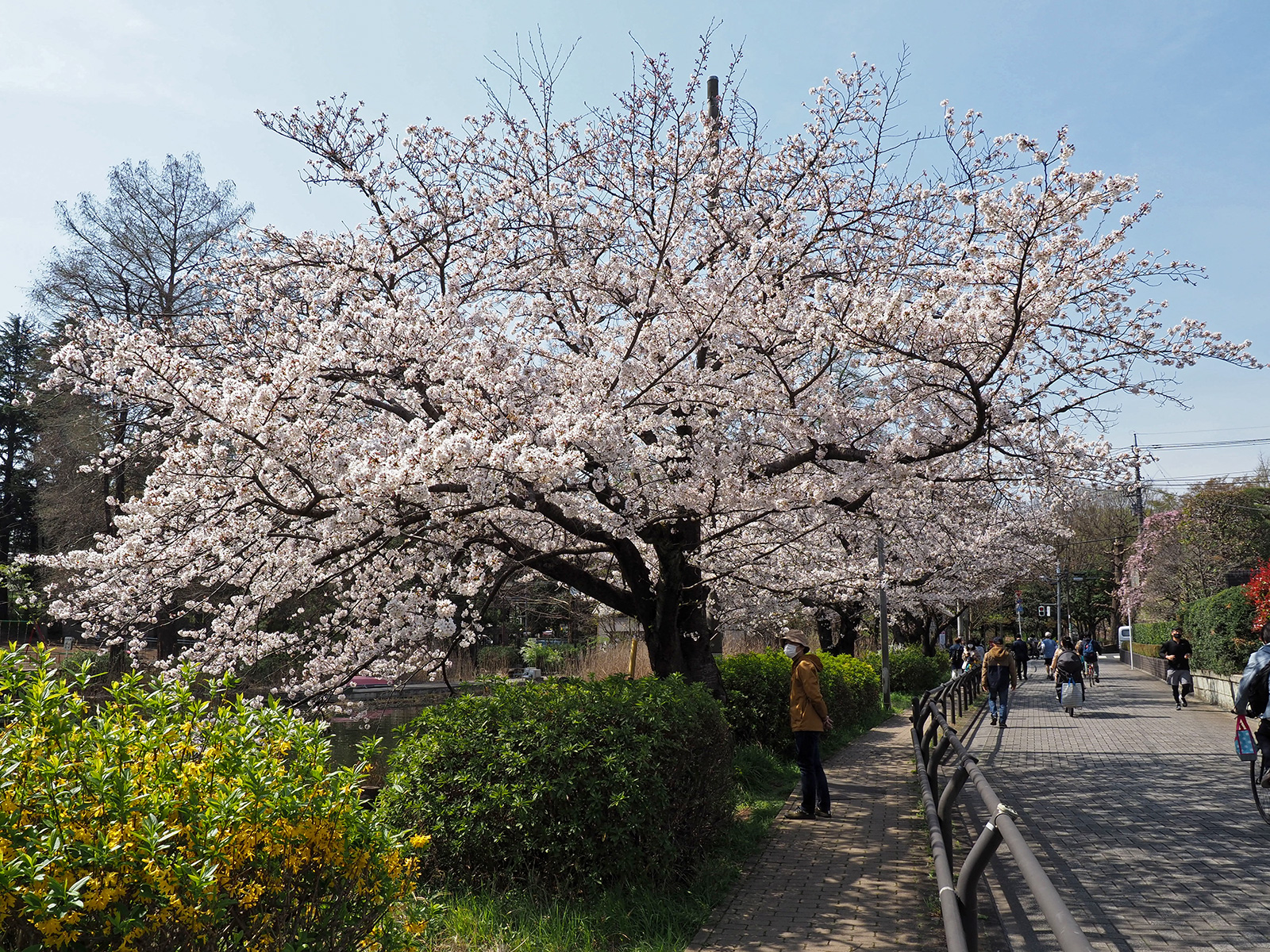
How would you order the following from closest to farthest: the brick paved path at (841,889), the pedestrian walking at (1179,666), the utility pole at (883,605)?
the brick paved path at (841,889) < the utility pole at (883,605) < the pedestrian walking at (1179,666)

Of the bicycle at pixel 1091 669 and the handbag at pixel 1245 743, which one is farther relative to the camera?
the bicycle at pixel 1091 669

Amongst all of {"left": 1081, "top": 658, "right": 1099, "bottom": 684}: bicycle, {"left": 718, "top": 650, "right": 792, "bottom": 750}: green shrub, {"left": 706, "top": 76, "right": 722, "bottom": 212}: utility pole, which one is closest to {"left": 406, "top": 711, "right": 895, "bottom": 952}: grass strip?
{"left": 718, "top": 650, "right": 792, "bottom": 750}: green shrub

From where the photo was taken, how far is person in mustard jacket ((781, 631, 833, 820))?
837 centimetres

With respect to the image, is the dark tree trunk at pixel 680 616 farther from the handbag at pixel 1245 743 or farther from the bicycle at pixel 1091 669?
the bicycle at pixel 1091 669

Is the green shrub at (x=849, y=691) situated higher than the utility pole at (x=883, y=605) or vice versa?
the utility pole at (x=883, y=605)

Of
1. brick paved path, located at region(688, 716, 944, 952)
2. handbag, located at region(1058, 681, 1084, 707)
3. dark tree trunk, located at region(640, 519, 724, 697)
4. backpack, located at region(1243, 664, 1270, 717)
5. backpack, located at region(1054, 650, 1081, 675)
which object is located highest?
dark tree trunk, located at region(640, 519, 724, 697)

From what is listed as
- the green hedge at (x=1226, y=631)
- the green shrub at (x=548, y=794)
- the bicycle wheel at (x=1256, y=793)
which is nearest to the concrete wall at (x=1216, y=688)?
the green hedge at (x=1226, y=631)

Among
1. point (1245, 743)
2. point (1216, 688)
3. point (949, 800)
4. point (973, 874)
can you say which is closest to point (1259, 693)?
point (1245, 743)

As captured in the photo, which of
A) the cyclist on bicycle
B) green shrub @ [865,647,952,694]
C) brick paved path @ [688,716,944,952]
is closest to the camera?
brick paved path @ [688,716,944,952]

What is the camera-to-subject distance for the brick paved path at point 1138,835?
5.43 m

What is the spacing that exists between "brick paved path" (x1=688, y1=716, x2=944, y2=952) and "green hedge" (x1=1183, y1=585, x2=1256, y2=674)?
46.8 feet

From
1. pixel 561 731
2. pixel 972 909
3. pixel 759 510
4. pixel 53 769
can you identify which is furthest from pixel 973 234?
pixel 53 769

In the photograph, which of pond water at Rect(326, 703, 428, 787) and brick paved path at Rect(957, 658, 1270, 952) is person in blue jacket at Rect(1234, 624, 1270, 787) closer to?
brick paved path at Rect(957, 658, 1270, 952)

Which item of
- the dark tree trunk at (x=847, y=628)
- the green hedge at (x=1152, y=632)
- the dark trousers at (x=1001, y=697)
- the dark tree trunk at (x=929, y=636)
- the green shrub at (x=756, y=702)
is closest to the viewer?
the green shrub at (x=756, y=702)
